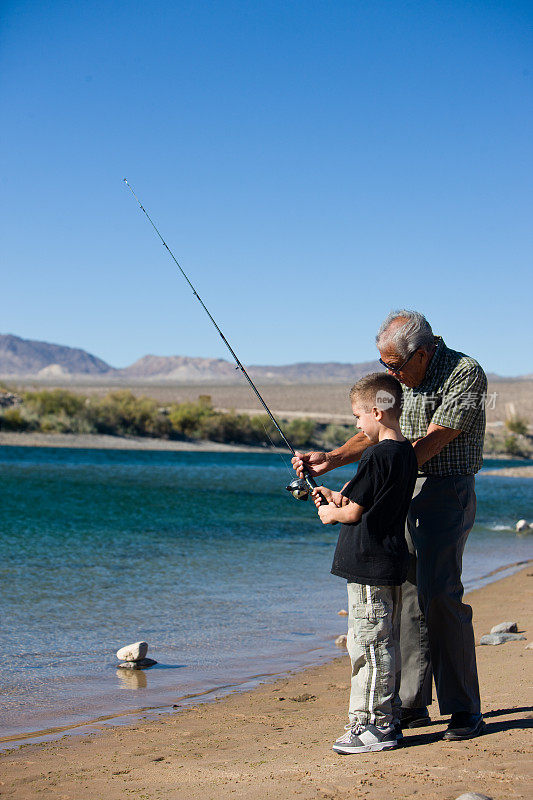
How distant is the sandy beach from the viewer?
9.22ft

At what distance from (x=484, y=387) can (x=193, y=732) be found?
196 centimetres

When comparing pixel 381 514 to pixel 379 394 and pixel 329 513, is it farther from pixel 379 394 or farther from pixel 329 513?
pixel 379 394

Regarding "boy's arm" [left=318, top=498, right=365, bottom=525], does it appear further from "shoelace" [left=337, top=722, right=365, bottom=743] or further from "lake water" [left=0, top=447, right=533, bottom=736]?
"lake water" [left=0, top=447, right=533, bottom=736]

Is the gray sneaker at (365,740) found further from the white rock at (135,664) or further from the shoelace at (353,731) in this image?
the white rock at (135,664)

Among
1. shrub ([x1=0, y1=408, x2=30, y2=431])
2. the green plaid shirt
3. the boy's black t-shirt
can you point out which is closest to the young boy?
the boy's black t-shirt

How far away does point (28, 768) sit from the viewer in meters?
3.38

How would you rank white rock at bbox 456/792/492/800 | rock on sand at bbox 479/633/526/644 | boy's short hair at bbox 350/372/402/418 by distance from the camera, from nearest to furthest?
white rock at bbox 456/792/492/800, boy's short hair at bbox 350/372/402/418, rock on sand at bbox 479/633/526/644

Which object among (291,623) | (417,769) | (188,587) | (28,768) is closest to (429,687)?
(417,769)

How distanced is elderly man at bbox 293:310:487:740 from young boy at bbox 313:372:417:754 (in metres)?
0.17

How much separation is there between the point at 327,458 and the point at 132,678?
86.4 inches

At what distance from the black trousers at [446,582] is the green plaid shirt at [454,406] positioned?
65 mm

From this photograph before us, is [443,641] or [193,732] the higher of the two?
[443,641]

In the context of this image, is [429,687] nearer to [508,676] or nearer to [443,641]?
[443,641]

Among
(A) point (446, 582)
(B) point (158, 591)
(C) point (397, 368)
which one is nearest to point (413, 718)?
(A) point (446, 582)
